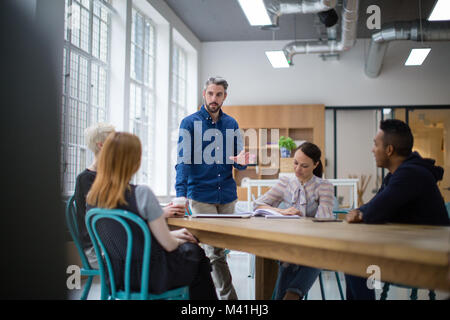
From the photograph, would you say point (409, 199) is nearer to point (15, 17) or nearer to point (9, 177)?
point (9, 177)

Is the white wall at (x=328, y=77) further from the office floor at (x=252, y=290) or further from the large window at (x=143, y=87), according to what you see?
the office floor at (x=252, y=290)

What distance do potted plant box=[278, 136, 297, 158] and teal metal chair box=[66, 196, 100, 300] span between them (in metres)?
5.36

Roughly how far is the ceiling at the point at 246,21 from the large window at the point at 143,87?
2.10ft

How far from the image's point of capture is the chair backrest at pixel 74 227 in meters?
2.29

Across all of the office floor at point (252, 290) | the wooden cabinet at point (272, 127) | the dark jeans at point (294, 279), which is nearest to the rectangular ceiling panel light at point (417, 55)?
the wooden cabinet at point (272, 127)

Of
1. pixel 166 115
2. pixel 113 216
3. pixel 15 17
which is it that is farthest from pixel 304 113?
pixel 113 216

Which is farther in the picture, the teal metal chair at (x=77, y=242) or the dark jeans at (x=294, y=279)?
the teal metal chair at (x=77, y=242)

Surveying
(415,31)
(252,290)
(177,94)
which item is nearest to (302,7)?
(415,31)

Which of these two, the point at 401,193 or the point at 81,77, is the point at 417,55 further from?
the point at 401,193

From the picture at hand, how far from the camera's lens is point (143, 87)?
20.7 ft

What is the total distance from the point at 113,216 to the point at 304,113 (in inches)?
264

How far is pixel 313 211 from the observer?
2496mm

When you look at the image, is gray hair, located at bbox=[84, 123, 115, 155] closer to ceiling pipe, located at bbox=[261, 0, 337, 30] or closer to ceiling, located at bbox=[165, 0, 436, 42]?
ceiling pipe, located at bbox=[261, 0, 337, 30]

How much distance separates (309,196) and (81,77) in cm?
328
